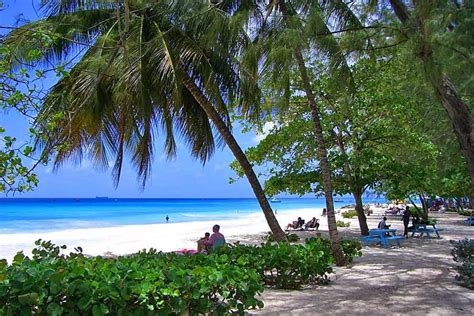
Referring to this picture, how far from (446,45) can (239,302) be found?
12.7 ft

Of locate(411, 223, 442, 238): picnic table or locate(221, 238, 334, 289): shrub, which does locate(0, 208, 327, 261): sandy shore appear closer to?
locate(411, 223, 442, 238): picnic table

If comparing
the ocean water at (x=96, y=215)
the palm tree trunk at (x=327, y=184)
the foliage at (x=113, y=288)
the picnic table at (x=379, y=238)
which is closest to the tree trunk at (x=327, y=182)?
the palm tree trunk at (x=327, y=184)

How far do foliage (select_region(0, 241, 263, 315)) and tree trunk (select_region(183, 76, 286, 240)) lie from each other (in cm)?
478

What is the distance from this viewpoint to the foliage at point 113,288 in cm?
338

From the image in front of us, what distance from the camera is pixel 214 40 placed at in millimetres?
8469

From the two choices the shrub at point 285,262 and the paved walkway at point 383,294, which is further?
the shrub at point 285,262

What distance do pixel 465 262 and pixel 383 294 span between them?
2.00 metres

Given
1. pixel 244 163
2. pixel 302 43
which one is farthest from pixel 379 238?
pixel 302 43

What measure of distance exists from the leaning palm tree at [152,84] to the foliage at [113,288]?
4934 mm

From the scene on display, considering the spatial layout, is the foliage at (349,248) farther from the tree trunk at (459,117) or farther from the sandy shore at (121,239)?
the sandy shore at (121,239)

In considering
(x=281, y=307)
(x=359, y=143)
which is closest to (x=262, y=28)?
(x=281, y=307)

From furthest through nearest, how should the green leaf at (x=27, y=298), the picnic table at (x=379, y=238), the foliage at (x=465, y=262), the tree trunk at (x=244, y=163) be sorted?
the picnic table at (x=379, y=238) < the tree trunk at (x=244, y=163) < the foliage at (x=465, y=262) < the green leaf at (x=27, y=298)

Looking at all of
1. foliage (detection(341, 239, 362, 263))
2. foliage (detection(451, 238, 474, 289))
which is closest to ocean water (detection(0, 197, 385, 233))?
foliage (detection(341, 239, 362, 263))

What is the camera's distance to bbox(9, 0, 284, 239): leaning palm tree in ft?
30.1
